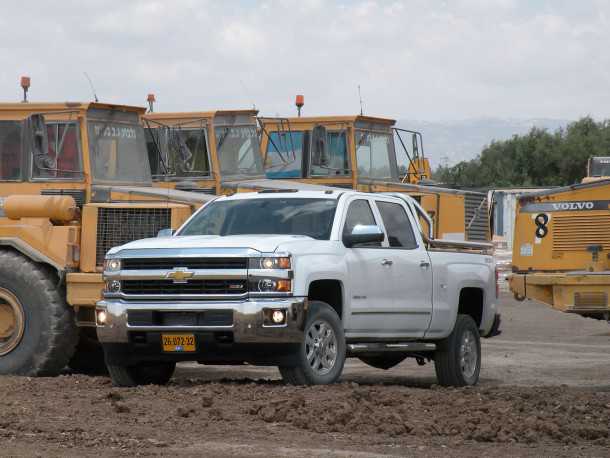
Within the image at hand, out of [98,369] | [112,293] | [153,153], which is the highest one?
[153,153]

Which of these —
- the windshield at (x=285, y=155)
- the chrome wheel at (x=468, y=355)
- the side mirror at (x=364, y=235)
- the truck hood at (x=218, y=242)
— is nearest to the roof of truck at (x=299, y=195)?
the side mirror at (x=364, y=235)

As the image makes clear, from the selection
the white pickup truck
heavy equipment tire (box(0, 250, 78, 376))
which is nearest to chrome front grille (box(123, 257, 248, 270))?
the white pickup truck

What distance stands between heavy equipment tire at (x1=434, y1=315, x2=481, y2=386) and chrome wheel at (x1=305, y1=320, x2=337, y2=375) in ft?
8.03

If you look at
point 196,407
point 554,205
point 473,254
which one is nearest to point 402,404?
point 196,407

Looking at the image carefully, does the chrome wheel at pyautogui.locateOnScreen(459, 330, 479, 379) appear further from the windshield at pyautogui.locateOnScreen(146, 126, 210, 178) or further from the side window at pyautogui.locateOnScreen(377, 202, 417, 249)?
the windshield at pyautogui.locateOnScreen(146, 126, 210, 178)

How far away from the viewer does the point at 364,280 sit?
14.2 meters

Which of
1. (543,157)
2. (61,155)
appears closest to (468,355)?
(61,155)

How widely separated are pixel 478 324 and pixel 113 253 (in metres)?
4.99

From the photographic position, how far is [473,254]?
16.6m

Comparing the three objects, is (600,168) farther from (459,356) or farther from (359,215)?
(359,215)

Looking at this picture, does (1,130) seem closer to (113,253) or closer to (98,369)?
(98,369)

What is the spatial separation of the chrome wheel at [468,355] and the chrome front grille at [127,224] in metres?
3.47

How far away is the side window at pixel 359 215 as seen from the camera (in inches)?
570

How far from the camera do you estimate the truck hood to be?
13.1m
